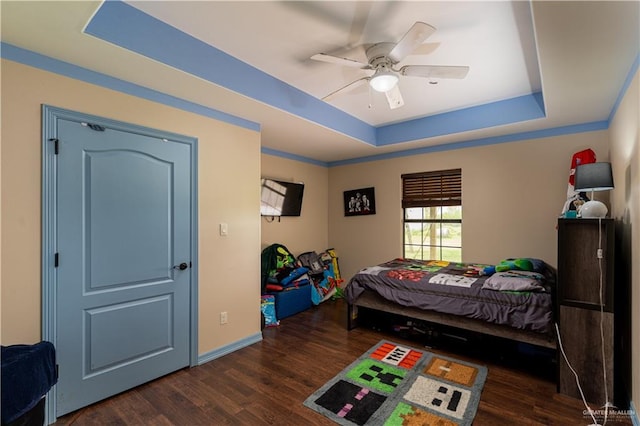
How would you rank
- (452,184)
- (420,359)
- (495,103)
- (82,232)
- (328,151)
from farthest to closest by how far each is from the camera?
(328,151)
(452,184)
(495,103)
(420,359)
(82,232)

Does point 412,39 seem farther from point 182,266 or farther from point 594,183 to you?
point 182,266

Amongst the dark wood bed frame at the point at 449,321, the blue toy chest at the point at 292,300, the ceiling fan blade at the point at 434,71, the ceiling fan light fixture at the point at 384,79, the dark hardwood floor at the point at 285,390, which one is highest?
the ceiling fan blade at the point at 434,71

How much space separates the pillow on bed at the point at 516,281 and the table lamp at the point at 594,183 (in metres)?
0.69

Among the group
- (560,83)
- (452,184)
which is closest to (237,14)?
(560,83)

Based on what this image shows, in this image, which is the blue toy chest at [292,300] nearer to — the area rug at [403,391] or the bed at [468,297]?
the bed at [468,297]

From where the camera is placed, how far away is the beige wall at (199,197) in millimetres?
1861

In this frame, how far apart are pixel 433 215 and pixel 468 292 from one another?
1844 mm

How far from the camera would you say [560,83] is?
2285mm

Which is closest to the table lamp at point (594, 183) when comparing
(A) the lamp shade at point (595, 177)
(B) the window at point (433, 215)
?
(A) the lamp shade at point (595, 177)

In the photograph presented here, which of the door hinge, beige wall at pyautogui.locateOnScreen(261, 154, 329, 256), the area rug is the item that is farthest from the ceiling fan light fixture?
beige wall at pyautogui.locateOnScreen(261, 154, 329, 256)

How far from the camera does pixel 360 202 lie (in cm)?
517

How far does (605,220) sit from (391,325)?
2.27 m

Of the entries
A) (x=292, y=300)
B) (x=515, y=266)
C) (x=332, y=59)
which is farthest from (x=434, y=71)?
(x=292, y=300)

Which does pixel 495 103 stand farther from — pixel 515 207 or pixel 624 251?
pixel 624 251
